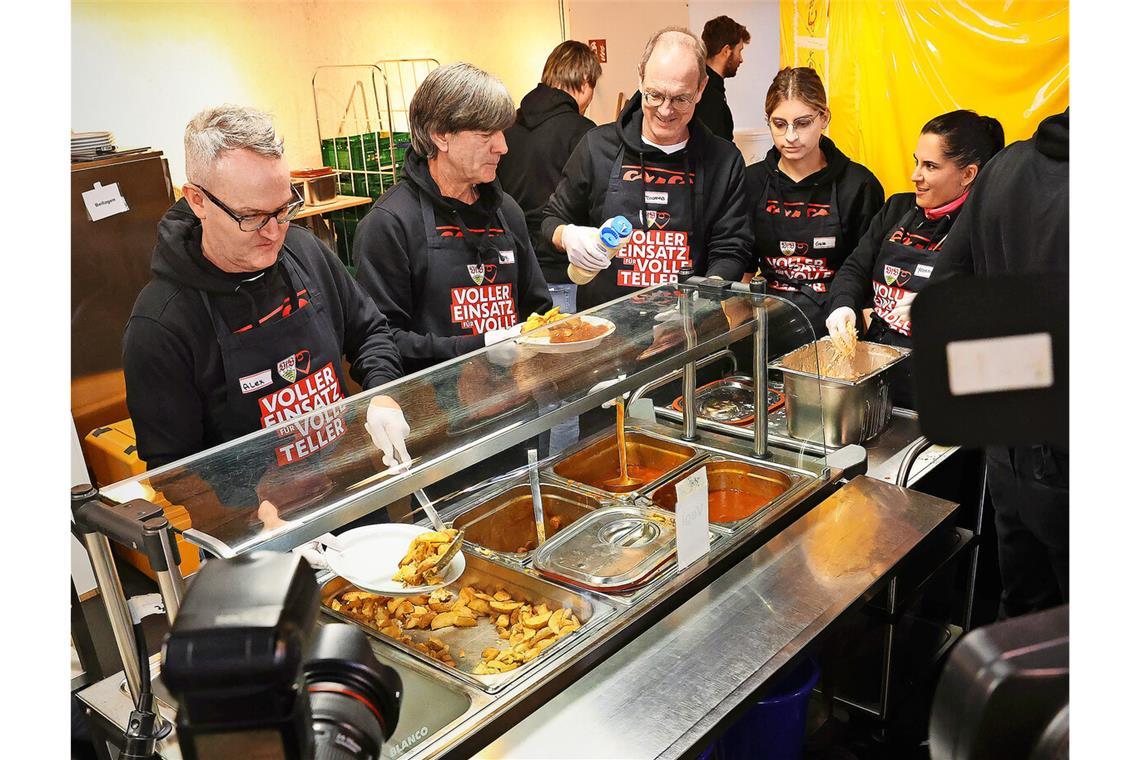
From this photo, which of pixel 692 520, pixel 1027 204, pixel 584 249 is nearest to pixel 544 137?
pixel 584 249

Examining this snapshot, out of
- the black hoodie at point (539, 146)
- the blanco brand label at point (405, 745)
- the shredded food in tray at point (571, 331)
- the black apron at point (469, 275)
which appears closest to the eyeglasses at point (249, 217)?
the shredded food in tray at point (571, 331)

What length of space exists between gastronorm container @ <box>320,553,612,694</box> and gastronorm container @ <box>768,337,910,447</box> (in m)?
0.92

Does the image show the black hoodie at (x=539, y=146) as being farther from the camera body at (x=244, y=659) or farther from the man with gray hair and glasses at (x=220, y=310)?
the camera body at (x=244, y=659)

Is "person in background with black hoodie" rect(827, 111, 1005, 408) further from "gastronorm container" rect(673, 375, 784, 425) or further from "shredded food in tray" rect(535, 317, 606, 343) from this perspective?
"shredded food in tray" rect(535, 317, 606, 343)

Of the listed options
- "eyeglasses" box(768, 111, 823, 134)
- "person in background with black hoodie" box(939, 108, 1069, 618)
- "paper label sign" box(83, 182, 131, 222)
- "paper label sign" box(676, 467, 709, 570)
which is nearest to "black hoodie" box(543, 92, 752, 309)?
"eyeglasses" box(768, 111, 823, 134)

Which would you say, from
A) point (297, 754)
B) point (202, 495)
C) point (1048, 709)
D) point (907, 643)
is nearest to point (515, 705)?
point (202, 495)

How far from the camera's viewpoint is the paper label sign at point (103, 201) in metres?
4.21

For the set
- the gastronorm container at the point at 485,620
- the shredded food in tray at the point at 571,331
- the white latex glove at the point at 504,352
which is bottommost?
the gastronorm container at the point at 485,620

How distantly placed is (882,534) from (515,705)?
105 centimetres

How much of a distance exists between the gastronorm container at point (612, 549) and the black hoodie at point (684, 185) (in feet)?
5.42

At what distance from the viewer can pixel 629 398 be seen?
8.15 feet

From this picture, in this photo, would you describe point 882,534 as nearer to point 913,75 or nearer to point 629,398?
point 629,398

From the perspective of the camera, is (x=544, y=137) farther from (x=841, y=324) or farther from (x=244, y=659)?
(x=244, y=659)

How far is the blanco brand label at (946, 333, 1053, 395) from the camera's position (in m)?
0.35
